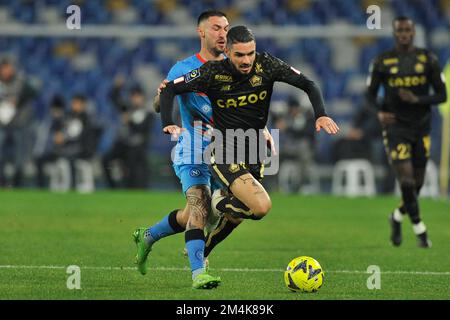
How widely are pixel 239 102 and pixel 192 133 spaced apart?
736mm

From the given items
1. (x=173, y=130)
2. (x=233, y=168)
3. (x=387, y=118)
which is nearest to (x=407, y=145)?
(x=387, y=118)

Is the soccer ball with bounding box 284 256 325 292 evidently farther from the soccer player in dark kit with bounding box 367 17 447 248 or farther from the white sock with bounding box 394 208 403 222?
the white sock with bounding box 394 208 403 222

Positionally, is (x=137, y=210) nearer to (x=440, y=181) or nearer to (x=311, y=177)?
(x=311, y=177)

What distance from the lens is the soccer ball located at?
29.2ft

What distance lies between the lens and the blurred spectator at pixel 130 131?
23.6 m

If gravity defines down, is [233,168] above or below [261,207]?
above

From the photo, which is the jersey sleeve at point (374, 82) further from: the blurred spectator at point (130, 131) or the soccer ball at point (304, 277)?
the blurred spectator at point (130, 131)

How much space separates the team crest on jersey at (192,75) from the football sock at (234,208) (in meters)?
1.04

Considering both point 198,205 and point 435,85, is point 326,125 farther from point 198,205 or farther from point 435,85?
point 435,85

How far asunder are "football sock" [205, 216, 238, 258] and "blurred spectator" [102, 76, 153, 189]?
13.6m

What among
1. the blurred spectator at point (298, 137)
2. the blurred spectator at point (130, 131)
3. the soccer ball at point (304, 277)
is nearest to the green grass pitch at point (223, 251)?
the soccer ball at point (304, 277)

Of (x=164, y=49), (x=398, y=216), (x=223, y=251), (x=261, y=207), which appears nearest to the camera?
(x=261, y=207)

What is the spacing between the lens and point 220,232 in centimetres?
1004

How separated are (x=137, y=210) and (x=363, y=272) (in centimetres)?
833
